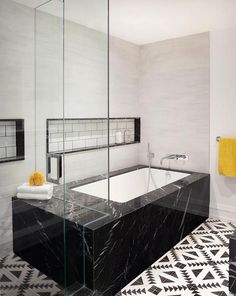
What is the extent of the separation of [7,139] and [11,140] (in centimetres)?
4

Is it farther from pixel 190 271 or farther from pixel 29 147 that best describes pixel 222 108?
pixel 29 147

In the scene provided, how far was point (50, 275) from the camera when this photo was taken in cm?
214

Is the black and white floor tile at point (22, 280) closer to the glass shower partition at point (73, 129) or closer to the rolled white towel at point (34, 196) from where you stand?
the glass shower partition at point (73, 129)

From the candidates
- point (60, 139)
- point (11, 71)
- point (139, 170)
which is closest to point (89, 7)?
point (11, 71)

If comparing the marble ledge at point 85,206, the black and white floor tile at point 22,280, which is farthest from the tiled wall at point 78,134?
the black and white floor tile at point 22,280

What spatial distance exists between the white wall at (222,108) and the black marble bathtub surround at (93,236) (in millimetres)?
1208

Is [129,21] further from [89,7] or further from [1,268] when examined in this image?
[1,268]

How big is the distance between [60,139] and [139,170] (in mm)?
1996

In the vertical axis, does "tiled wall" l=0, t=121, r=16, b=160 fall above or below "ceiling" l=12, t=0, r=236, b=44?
below

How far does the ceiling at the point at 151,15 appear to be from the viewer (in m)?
2.09

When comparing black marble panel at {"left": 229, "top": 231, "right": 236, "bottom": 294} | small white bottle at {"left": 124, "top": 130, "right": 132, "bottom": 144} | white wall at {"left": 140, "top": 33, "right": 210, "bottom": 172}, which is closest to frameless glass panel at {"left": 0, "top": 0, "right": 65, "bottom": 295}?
black marble panel at {"left": 229, "top": 231, "right": 236, "bottom": 294}

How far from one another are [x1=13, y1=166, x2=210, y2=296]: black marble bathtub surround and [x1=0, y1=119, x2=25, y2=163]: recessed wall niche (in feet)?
1.26

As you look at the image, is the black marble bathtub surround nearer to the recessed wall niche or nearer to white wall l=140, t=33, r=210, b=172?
the recessed wall niche

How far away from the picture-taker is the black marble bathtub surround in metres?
1.96
